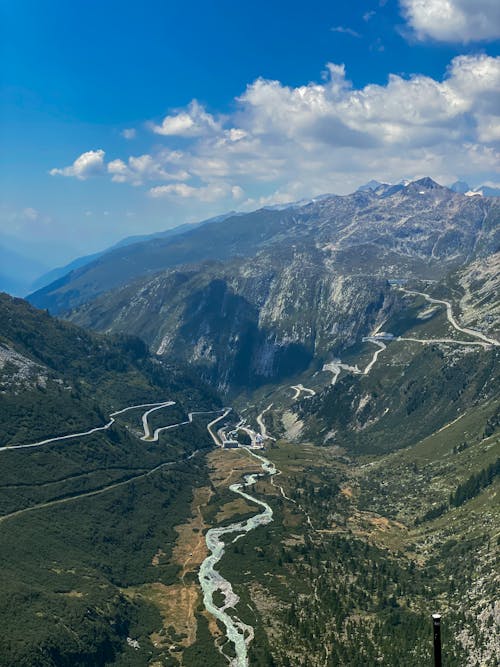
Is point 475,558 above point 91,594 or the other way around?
the other way around

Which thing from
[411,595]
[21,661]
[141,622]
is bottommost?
[411,595]

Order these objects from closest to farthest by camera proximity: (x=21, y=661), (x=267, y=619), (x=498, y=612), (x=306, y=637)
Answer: (x=21, y=661) → (x=498, y=612) → (x=306, y=637) → (x=267, y=619)

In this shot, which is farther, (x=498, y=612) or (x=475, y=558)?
(x=475, y=558)

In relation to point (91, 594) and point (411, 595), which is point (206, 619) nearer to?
point (91, 594)

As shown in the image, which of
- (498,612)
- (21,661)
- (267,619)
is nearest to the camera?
(21,661)

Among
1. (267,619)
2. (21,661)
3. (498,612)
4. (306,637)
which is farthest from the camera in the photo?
(267,619)

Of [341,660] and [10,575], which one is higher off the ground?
[10,575]

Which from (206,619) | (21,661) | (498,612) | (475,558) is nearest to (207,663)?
(206,619)

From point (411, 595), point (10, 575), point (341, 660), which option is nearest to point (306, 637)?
point (341, 660)

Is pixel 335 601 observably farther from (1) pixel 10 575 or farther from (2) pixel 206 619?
(1) pixel 10 575
